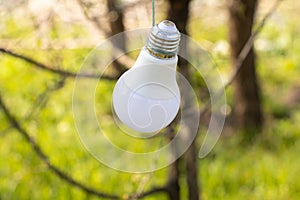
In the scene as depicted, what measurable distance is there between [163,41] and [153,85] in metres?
0.06

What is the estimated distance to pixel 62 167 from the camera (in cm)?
239

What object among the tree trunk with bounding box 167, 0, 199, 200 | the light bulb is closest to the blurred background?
the tree trunk with bounding box 167, 0, 199, 200

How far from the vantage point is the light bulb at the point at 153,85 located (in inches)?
32.5

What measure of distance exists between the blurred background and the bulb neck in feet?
2.62

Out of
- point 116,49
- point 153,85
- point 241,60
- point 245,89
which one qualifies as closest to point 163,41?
point 153,85

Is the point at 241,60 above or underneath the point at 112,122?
above

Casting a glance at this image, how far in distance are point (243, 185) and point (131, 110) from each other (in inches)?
64.9

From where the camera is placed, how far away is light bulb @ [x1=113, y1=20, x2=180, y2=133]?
0.82 m

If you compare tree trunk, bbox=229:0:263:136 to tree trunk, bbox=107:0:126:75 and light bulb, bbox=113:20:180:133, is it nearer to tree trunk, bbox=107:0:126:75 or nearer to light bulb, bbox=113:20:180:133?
tree trunk, bbox=107:0:126:75

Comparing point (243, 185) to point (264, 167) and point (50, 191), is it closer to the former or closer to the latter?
point (264, 167)

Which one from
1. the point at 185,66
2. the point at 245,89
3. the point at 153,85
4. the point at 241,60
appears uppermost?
the point at 153,85

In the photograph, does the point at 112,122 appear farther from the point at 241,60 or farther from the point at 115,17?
the point at 241,60

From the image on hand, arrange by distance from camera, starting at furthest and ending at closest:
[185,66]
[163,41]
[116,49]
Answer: [185,66]
[116,49]
[163,41]

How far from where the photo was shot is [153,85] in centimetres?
84
